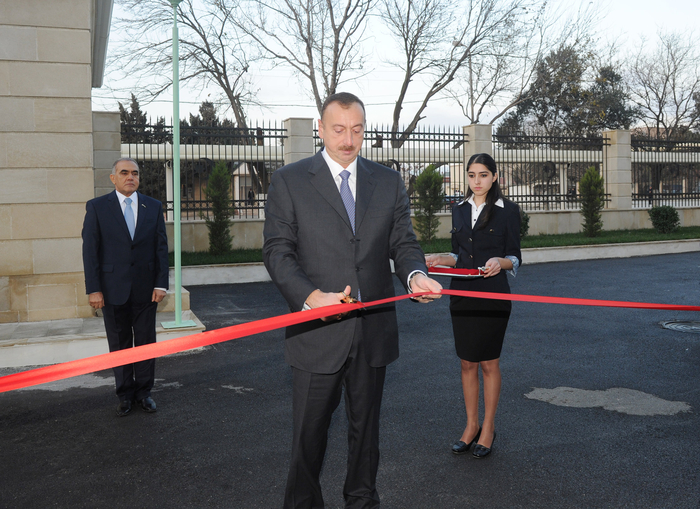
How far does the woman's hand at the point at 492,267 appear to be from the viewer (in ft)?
13.1

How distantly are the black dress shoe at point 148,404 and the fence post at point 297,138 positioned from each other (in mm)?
13049

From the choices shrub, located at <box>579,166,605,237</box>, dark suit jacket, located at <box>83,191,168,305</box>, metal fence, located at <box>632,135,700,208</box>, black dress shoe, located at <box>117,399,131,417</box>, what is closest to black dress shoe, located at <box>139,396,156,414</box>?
black dress shoe, located at <box>117,399,131,417</box>

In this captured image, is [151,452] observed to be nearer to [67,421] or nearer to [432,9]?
[67,421]

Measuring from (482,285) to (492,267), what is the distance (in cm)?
24

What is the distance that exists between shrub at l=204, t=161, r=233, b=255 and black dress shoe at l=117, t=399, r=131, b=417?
38.0 ft

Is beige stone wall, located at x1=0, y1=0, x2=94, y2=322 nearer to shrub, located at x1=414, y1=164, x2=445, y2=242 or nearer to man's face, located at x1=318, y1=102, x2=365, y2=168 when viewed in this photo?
man's face, located at x1=318, y1=102, x2=365, y2=168

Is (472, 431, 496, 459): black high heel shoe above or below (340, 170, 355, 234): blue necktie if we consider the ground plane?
below

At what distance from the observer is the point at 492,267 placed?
4.02 m

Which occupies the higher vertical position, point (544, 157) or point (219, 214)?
point (544, 157)

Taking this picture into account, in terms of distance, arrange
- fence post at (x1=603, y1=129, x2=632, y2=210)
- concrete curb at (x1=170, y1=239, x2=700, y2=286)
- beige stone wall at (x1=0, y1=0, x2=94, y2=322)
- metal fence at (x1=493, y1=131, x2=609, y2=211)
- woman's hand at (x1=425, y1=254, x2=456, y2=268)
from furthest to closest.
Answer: fence post at (x1=603, y1=129, x2=632, y2=210), metal fence at (x1=493, y1=131, x2=609, y2=211), concrete curb at (x1=170, y1=239, x2=700, y2=286), beige stone wall at (x1=0, y1=0, x2=94, y2=322), woman's hand at (x1=425, y1=254, x2=456, y2=268)

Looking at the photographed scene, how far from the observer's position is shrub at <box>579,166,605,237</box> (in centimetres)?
2030

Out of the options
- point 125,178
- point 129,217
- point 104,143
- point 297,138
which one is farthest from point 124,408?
point 297,138

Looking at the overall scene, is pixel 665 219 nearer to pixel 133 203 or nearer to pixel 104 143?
pixel 104 143

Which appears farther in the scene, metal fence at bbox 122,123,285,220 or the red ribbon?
metal fence at bbox 122,123,285,220
